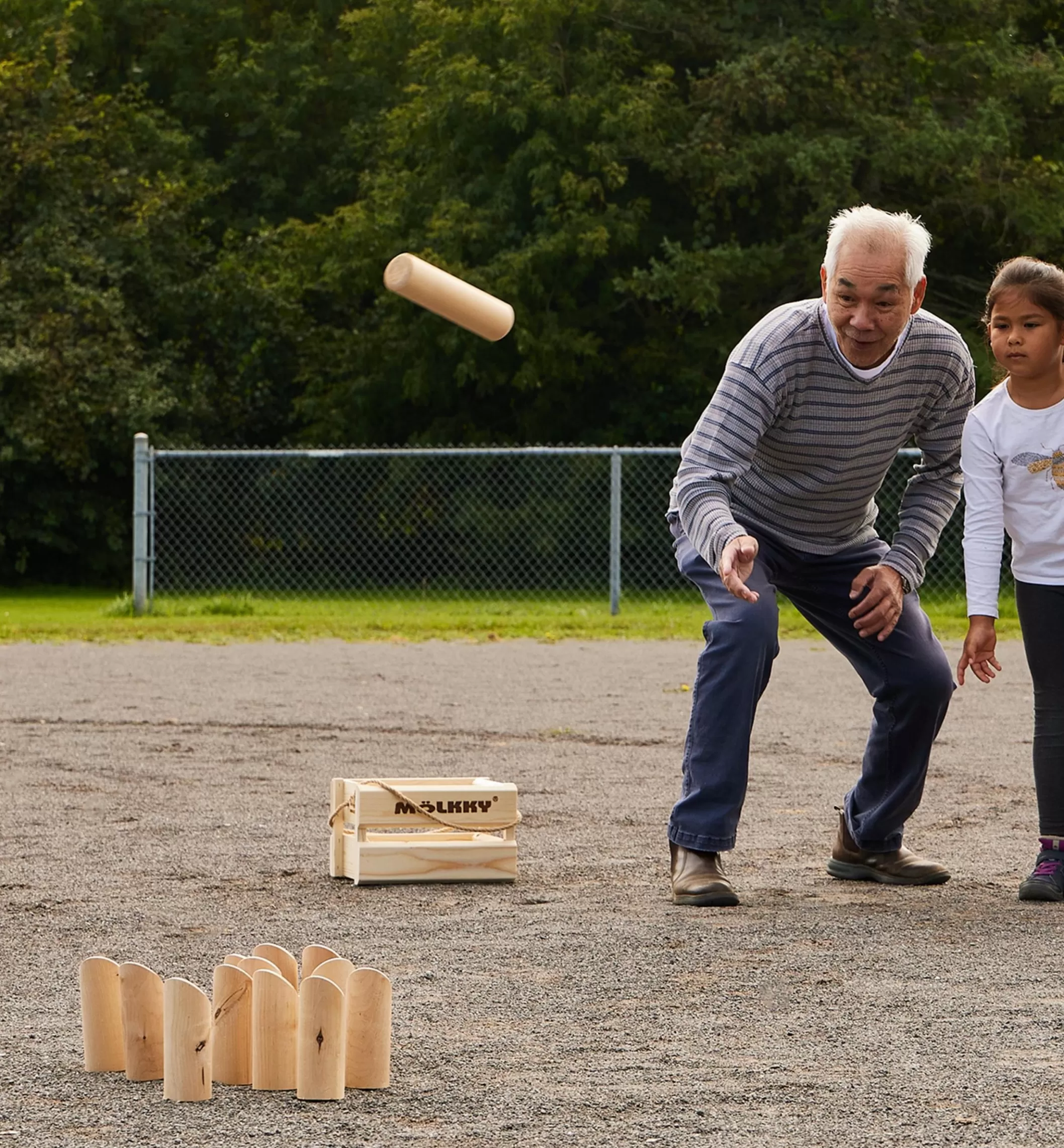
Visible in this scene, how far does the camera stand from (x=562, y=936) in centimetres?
479

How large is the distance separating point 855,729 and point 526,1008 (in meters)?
5.70

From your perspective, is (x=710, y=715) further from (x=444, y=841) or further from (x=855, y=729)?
(x=855, y=729)

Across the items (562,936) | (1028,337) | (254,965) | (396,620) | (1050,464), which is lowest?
(396,620)

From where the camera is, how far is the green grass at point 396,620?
625 inches

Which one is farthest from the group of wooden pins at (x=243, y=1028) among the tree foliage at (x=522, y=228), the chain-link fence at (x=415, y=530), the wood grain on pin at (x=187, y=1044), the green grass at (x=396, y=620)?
the tree foliage at (x=522, y=228)

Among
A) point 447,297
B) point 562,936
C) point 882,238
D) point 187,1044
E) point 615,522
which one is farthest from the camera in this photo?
point 615,522

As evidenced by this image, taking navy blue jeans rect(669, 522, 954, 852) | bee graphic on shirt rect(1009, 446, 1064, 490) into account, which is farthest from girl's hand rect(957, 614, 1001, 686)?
bee graphic on shirt rect(1009, 446, 1064, 490)

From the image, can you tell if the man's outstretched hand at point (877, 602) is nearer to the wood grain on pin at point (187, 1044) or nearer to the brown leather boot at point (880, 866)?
the brown leather boot at point (880, 866)

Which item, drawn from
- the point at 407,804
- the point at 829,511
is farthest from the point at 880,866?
the point at 407,804

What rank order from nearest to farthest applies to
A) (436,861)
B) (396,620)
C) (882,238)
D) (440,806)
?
(882,238) < (436,861) < (440,806) < (396,620)

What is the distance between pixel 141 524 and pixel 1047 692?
1289 cm

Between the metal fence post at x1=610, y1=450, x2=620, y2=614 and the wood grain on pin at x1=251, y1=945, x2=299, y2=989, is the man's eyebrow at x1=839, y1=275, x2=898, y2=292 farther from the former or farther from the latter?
the metal fence post at x1=610, y1=450, x2=620, y2=614

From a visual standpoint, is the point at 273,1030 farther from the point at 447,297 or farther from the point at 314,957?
the point at 447,297

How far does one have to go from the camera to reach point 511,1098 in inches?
131
